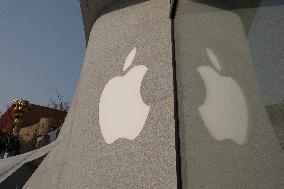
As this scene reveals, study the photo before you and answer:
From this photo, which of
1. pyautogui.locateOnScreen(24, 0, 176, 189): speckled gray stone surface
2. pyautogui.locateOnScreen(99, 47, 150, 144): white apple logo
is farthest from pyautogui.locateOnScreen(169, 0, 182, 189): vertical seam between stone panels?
pyautogui.locateOnScreen(99, 47, 150, 144): white apple logo

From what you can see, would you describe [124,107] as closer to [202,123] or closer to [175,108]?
[175,108]

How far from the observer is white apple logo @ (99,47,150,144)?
511cm

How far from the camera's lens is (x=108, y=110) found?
225 inches

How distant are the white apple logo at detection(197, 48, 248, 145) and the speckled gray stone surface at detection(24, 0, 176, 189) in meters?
0.55

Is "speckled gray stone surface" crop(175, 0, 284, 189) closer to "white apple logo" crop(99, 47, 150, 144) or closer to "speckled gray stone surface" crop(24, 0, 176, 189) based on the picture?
"speckled gray stone surface" crop(24, 0, 176, 189)

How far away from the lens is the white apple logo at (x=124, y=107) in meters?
5.11

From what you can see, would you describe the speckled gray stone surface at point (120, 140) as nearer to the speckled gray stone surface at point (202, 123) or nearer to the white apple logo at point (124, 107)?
the white apple logo at point (124, 107)

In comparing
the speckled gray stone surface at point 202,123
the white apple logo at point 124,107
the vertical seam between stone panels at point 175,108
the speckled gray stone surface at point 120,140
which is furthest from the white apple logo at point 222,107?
the white apple logo at point 124,107

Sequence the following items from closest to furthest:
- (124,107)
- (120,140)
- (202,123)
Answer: (202,123) < (120,140) < (124,107)

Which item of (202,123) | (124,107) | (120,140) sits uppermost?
(124,107)

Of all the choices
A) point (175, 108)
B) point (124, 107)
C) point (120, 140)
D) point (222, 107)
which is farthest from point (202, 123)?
point (124, 107)

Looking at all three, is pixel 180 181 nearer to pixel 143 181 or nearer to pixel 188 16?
pixel 143 181

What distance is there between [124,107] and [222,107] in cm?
150

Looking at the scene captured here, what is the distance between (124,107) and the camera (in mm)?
5492
